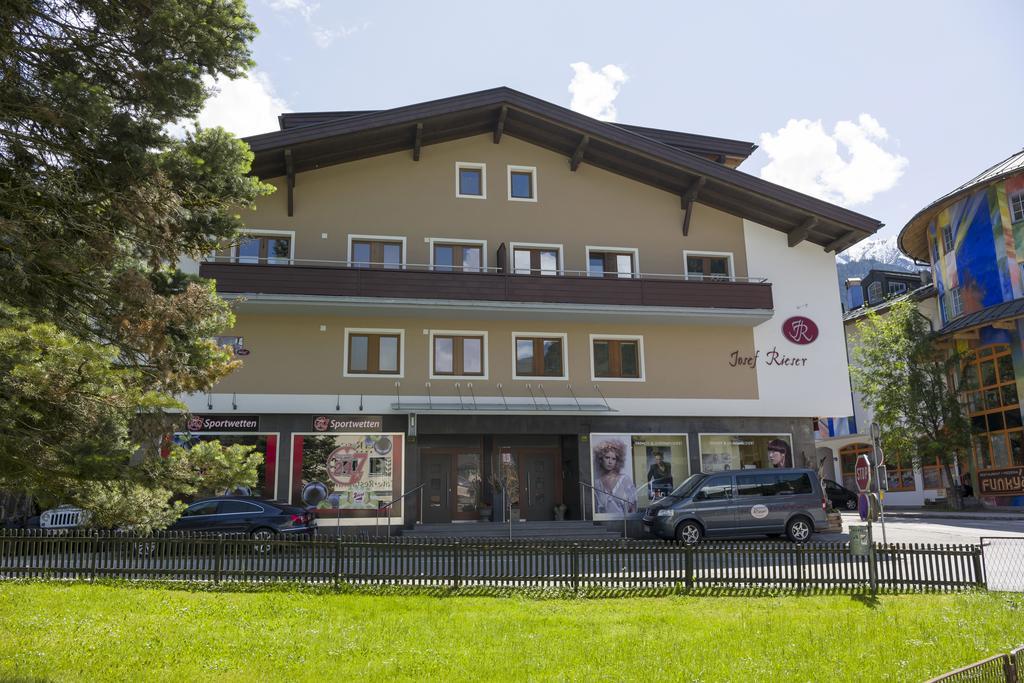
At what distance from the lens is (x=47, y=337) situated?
7.85m

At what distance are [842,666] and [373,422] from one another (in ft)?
56.1

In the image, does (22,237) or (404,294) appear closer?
(22,237)

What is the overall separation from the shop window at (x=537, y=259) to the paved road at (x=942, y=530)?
11.5m

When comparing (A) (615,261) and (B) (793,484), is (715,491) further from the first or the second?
(A) (615,261)

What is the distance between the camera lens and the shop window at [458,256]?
83.5ft

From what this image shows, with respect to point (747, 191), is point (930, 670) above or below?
below

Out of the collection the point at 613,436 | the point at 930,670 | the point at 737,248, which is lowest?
the point at 930,670

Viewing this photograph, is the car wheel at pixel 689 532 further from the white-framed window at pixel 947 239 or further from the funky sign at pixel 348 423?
the white-framed window at pixel 947 239

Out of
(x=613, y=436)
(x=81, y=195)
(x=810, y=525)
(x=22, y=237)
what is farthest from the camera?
(x=613, y=436)

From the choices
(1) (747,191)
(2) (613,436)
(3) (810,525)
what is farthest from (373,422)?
(1) (747,191)

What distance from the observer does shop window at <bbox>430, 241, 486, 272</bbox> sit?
2545cm

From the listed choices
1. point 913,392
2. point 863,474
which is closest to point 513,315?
point 863,474

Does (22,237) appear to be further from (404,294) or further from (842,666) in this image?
(404,294)

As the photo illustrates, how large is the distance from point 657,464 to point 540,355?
5169mm
